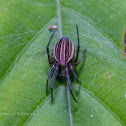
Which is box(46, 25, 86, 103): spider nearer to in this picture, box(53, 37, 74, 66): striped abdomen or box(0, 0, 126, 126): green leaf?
box(53, 37, 74, 66): striped abdomen

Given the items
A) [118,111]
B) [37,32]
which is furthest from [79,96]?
[37,32]

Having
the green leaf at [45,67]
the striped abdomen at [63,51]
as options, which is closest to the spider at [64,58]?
the striped abdomen at [63,51]

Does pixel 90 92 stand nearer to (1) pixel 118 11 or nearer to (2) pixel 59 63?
(2) pixel 59 63

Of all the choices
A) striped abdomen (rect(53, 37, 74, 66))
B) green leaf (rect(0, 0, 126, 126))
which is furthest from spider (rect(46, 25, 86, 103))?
green leaf (rect(0, 0, 126, 126))

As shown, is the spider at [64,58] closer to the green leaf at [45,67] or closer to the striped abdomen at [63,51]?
the striped abdomen at [63,51]

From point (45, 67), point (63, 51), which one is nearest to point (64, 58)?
point (63, 51)

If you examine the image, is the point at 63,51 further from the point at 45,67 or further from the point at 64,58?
the point at 45,67

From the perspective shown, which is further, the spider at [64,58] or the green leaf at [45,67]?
the spider at [64,58]
